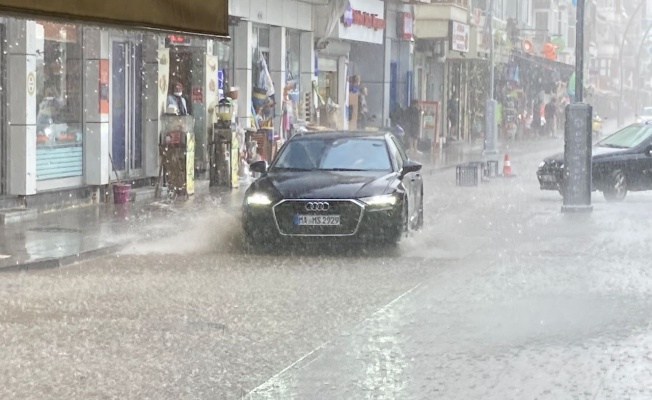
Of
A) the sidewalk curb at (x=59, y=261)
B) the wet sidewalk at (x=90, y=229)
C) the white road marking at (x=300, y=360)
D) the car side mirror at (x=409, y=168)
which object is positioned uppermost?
the car side mirror at (x=409, y=168)

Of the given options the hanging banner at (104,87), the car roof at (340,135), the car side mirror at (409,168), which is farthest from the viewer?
the hanging banner at (104,87)

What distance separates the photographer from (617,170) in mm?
25234

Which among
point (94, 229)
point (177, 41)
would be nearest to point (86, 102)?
point (177, 41)

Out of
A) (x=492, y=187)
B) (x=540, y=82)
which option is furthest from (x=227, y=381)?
(x=540, y=82)

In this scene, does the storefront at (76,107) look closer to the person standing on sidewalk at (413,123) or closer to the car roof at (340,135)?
the car roof at (340,135)

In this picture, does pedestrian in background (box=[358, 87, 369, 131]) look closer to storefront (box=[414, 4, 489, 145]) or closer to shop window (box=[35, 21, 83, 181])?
storefront (box=[414, 4, 489, 145])

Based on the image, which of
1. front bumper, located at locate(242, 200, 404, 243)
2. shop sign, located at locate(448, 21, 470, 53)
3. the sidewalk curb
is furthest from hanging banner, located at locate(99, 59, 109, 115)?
shop sign, located at locate(448, 21, 470, 53)

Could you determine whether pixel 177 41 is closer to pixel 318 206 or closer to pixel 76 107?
pixel 76 107

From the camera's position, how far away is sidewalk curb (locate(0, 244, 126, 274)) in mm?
14133

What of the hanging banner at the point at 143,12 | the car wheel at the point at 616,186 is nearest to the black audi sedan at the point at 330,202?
the hanging banner at the point at 143,12

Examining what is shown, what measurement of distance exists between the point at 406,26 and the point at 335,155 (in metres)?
31.8

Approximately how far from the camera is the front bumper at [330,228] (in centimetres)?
1562

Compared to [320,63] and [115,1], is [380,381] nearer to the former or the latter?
[115,1]

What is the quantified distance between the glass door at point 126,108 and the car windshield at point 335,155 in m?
7.42
